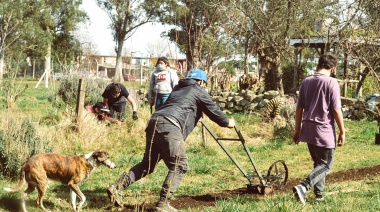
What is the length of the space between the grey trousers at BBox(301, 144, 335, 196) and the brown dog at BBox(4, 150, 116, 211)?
8.12 feet

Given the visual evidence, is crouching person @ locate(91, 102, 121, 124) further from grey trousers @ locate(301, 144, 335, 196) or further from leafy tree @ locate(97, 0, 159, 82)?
leafy tree @ locate(97, 0, 159, 82)

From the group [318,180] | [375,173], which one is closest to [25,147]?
[318,180]

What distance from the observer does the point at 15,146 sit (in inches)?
290


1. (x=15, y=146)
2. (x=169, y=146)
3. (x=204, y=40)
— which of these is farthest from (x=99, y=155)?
(x=204, y=40)

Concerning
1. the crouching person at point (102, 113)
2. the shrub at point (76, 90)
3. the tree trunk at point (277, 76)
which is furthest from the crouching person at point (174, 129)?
the tree trunk at point (277, 76)

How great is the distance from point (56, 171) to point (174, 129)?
1.46m

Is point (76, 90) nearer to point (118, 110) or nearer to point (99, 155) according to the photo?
point (118, 110)

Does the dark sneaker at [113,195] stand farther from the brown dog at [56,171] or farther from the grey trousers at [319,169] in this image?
the grey trousers at [319,169]

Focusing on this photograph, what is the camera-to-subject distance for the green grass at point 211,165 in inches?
232

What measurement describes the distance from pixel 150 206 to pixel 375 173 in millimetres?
3986

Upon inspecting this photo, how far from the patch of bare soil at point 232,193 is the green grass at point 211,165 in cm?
12

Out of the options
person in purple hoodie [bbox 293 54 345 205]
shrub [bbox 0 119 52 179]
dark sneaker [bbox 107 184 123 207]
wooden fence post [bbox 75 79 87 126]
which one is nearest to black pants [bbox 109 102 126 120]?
wooden fence post [bbox 75 79 87 126]

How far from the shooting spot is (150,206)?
19.7 ft

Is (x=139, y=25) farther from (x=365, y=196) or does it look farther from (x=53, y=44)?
(x=365, y=196)
